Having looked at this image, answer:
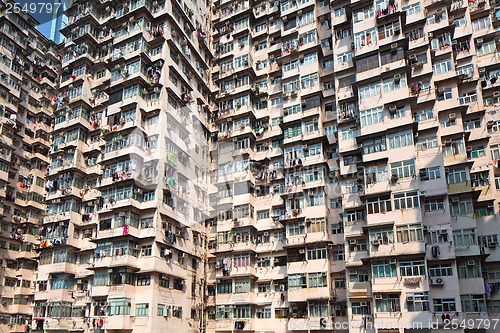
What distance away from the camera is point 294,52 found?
35.1m

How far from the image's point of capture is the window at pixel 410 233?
24.6m

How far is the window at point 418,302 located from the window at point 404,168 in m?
7.46

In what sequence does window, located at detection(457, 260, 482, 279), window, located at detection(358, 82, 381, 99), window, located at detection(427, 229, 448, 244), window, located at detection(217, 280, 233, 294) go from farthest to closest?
window, located at detection(217, 280, 233, 294) < window, located at detection(358, 82, 381, 99) < window, located at detection(427, 229, 448, 244) < window, located at detection(457, 260, 482, 279)

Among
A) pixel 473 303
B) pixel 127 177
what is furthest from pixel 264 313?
pixel 127 177

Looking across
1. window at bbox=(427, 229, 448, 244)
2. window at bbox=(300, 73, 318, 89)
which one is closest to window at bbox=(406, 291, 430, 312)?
window at bbox=(427, 229, 448, 244)

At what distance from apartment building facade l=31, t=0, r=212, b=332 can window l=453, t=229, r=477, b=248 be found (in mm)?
20560

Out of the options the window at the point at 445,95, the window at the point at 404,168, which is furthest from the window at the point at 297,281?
the window at the point at 445,95

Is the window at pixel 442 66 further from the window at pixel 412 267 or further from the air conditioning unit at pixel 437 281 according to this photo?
the air conditioning unit at pixel 437 281

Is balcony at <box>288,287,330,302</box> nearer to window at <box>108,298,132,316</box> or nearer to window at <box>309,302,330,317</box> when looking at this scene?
window at <box>309,302,330,317</box>

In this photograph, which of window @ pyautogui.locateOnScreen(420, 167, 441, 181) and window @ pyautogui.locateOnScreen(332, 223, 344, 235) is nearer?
window @ pyautogui.locateOnScreen(420, 167, 441, 181)

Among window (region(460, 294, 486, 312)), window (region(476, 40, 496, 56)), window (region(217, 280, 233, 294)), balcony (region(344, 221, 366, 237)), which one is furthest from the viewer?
window (region(217, 280, 233, 294))

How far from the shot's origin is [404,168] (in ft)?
86.4

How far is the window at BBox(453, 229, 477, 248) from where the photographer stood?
83.7 feet

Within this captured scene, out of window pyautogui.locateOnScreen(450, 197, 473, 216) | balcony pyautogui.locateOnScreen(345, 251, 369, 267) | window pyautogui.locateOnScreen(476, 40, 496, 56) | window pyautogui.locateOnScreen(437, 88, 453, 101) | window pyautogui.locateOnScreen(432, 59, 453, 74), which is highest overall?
window pyautogui.locateOnScreen(476, 40, 496, 56)
